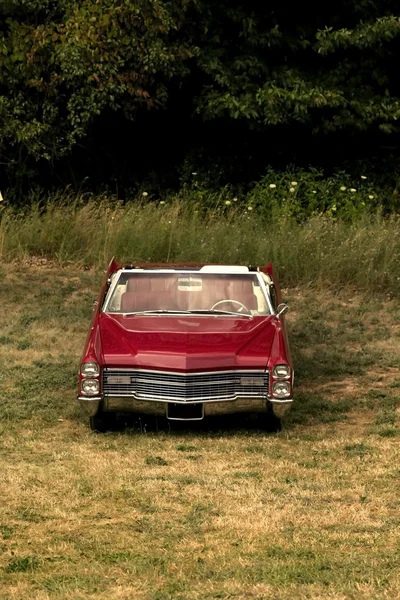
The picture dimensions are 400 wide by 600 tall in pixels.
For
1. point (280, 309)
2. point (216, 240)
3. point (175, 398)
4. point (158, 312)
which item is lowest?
point (216, 240)

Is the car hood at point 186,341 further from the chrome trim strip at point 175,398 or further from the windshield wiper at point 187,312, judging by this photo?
the chrome trim strip at point 175,398

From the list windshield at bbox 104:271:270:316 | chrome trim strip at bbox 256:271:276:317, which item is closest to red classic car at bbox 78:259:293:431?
chrome trim strip at bbox 256:271:276:317

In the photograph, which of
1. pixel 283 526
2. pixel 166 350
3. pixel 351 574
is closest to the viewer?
pixel 351 574

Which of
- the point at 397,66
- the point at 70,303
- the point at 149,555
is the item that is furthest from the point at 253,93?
the point at 149,555

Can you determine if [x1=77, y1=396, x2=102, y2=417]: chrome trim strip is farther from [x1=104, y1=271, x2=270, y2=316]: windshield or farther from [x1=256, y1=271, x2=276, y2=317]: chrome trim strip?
[x1=256, y1=271, x2=276, y2=317]: chrome trim strip

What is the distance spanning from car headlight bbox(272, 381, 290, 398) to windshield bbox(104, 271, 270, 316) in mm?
1191

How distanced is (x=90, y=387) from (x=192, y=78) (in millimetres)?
15109

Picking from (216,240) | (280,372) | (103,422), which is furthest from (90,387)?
Answer: (216,240)

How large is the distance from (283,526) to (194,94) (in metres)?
18.4

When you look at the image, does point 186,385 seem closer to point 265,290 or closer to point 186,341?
point 186,341

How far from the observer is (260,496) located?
9.89 metres

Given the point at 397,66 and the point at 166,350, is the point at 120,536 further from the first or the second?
the point at 397,66

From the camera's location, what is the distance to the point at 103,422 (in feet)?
41.3

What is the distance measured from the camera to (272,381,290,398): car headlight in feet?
40.2
